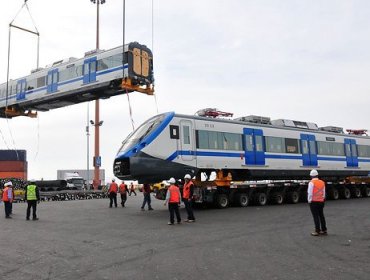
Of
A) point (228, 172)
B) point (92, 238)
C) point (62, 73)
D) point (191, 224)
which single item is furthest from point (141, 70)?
point (92, 238)

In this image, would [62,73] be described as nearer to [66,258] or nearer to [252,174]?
[252,174]

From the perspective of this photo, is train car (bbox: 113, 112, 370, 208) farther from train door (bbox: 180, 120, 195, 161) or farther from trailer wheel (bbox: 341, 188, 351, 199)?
trailer wheel (bbox: 341, 188, 351, 199)

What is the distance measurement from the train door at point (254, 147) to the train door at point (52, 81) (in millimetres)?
12826

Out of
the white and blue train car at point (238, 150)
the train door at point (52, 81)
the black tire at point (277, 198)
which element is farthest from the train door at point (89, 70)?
the black tire at point (277, 198)

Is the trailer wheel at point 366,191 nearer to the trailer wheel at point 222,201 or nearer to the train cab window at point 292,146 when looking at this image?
the train cab window at point 292,146

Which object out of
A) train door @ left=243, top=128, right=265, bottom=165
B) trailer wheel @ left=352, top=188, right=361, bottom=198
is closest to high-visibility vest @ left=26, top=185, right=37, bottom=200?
train door @ left=243, top=128, right=265, bottom=165

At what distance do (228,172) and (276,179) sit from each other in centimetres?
357

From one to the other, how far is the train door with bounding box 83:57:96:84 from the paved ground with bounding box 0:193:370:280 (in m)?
11.5

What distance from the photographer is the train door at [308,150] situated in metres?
22.2

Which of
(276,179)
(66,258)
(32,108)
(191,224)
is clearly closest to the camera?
(66,258)

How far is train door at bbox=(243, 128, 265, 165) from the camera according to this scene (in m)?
19.5

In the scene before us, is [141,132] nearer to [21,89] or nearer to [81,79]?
[81,79]

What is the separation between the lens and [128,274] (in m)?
6.60

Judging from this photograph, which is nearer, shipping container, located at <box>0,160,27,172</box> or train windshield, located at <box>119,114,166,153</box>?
train windshield, located at <box>119,114,166,153</box>
